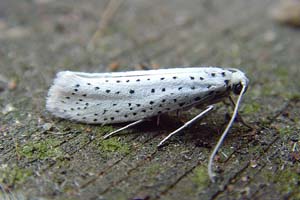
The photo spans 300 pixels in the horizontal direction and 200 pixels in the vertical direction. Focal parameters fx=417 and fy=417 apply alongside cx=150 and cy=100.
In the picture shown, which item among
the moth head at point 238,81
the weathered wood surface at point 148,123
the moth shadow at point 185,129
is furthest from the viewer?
the moth head at point 238,81

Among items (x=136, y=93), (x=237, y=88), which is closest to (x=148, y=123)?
(x=136, y=93)

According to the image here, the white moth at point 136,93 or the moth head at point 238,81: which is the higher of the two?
the white moth at point 136,93

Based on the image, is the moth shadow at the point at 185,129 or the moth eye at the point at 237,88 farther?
the moth eye at the point at 237,88

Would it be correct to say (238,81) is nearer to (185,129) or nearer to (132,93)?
(185,129)

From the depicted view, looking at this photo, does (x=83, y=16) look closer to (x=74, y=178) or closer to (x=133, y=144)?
(x=133, y=144)

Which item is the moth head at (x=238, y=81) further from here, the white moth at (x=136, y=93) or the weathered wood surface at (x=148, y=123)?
the weathered wood surface at (x=148, y=123)

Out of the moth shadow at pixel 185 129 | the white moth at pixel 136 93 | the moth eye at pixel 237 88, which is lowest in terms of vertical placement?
the moth shadow at pixel 185 129

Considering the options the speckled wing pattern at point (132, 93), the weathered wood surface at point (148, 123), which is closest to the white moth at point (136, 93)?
the speckled wing pattern at point (132, 93)
